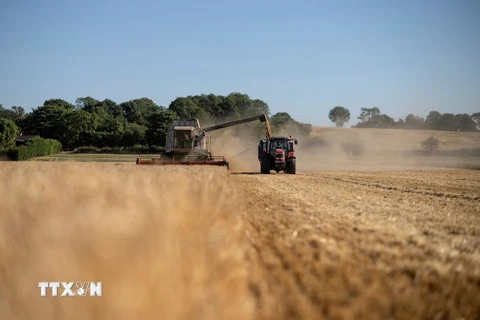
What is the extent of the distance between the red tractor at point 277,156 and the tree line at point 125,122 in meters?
31.3

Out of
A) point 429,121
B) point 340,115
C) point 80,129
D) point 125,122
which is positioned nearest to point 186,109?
point 125,122

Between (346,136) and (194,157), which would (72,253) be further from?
(346,136)

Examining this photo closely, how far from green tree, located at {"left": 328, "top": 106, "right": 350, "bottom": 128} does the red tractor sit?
131 meters

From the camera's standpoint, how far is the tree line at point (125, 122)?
7031cm

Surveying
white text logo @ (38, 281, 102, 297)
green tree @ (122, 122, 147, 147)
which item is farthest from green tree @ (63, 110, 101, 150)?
white text logo @ (38, 281, 102, 297)

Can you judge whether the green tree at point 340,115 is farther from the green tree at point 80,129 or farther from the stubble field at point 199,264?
the stubble field at point 199,264

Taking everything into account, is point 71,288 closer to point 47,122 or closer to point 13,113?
point 47,122

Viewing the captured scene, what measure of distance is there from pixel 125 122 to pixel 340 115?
293ft

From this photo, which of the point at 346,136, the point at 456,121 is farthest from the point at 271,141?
the point at 456,121

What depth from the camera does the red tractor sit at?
20.5 meters

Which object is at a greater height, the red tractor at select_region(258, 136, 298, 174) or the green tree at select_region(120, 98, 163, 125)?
the green tree at select_region(120, 98, 163, 125)

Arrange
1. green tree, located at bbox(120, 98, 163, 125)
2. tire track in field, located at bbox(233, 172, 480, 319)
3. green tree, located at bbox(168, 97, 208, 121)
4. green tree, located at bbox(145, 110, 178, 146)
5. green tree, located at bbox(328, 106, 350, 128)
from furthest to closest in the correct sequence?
green tree, located at bbox(328, 106, 350, 128) < green tree, located at bbox(120, 98, 163, 125) < green tree, located at bbox(168, 97, 208, 121) < green tree, located at bbox(145, 110, 178, 146) < tire track in field, located at bbox(233, 172, 480, 319)

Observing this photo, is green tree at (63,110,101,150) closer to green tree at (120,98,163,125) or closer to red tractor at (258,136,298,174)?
green tree at (120,98,163,125)

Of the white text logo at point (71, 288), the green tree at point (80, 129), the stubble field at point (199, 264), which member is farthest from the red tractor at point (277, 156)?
the green tree at point (80, 129)
